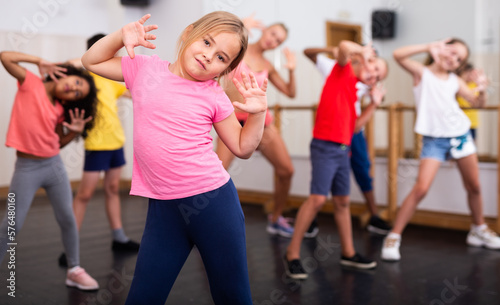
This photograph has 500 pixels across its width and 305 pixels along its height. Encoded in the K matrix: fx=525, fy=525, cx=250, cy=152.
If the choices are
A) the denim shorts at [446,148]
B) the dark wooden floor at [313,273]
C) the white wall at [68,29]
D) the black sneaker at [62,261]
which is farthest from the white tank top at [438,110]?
the white wall at [68,29]

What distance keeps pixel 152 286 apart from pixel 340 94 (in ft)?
5.50

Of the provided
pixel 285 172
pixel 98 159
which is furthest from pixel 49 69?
pixel 285 172

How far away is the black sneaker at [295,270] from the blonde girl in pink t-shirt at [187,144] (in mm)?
1386

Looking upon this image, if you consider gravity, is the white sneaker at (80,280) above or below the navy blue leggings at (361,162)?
below

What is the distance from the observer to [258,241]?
362 cm

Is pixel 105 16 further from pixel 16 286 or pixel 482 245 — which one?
pixel 482 245

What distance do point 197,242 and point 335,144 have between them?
1.53 meters

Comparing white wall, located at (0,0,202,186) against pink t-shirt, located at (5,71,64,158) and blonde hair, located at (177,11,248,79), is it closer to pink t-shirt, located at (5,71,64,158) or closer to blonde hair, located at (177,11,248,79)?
pink t-shirt, located at (5,71,64,158)

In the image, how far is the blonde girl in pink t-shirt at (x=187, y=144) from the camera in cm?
133

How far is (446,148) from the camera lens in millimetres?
3154

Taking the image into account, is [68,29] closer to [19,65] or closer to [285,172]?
[285,172]

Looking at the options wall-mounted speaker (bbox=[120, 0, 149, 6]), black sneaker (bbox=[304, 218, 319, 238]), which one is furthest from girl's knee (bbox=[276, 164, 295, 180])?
wall-mounted speaker (bbox=[120, 0, 149, 6])

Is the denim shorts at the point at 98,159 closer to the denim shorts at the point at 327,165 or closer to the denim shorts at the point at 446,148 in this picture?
the denim shorts at the point at 327,165

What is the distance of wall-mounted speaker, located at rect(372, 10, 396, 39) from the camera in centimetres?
799
